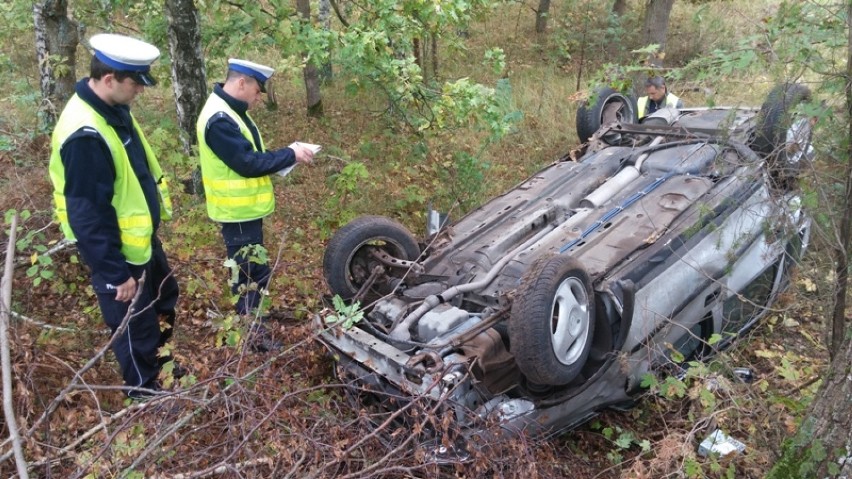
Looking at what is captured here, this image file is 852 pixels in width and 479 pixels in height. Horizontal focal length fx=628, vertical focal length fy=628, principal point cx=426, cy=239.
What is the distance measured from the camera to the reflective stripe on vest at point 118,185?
125 inches

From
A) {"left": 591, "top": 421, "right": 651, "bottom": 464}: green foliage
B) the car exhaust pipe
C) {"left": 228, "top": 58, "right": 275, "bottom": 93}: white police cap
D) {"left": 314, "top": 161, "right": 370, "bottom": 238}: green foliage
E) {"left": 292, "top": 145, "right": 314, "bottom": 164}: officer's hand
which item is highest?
{"left": 228, "top": 58, "right": 275, "bottom": 93}: white police cap

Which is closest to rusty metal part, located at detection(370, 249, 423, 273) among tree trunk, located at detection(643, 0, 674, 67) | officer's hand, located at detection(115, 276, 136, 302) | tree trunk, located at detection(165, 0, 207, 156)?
officer's hand, located at detection(115, 276, 136, 302)

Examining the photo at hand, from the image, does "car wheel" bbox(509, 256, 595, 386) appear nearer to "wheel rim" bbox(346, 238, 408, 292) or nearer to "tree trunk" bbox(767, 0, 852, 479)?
"tree trunk" bbox(767, 0, 852, 479)

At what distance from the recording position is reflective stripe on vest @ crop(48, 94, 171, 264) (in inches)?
125

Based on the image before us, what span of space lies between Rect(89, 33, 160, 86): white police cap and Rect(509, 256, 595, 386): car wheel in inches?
90.4

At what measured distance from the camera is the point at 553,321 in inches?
137

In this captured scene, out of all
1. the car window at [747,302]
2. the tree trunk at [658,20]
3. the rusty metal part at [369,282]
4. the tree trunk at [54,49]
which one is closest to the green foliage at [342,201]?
the rusty metal part at [369,282]

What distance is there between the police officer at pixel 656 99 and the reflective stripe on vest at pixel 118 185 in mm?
5049

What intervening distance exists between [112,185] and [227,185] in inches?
35.1

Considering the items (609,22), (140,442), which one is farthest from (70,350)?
(609,22)

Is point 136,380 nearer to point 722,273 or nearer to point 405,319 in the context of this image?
point 405,319

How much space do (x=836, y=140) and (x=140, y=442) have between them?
3.38 metres

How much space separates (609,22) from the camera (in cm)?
1308

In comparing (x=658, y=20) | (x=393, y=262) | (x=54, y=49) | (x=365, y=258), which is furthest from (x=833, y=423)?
(x=658, y=20)
